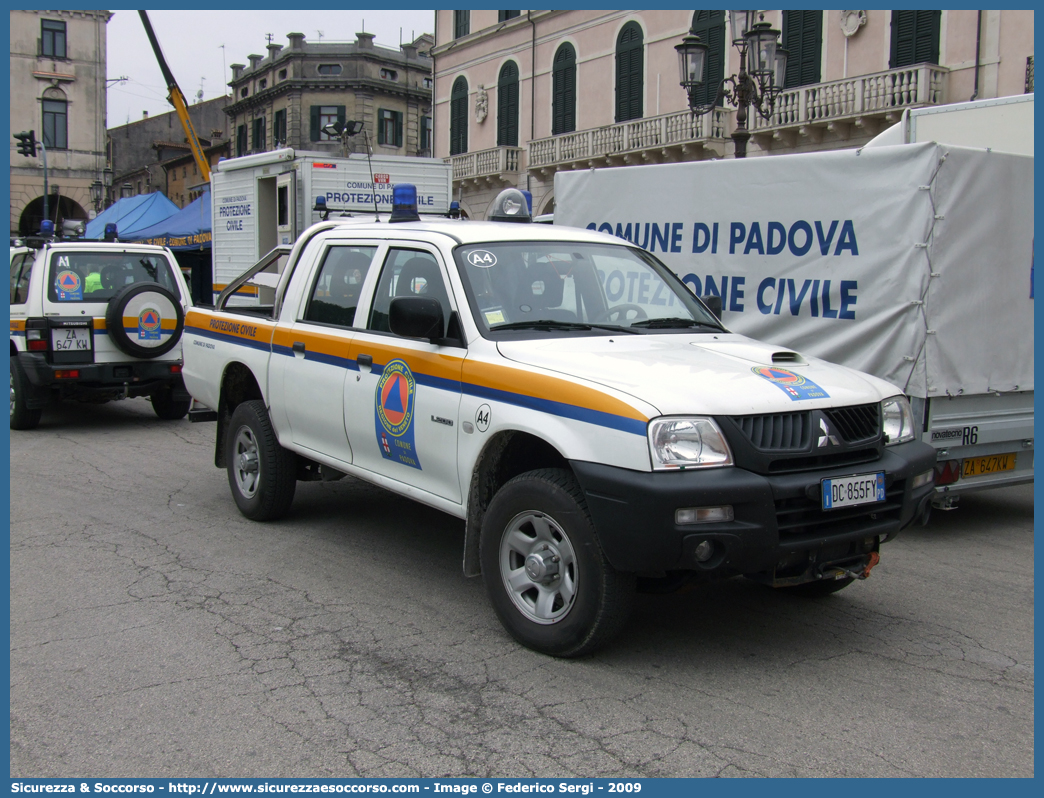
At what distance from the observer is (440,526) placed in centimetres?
675

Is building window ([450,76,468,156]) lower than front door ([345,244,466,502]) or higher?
higher

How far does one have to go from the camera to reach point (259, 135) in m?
52.7

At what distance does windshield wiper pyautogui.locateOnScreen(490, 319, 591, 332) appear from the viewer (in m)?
4.89

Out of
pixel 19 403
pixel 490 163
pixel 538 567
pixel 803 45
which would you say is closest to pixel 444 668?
pixel 538 567

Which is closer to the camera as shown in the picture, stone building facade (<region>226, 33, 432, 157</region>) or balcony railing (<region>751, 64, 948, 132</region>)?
balcony railing (<region>751, 64, 948, 132</region>)

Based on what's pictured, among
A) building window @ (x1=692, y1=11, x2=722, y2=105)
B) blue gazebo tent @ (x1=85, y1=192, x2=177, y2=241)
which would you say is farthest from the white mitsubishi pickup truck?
blue gazebo tent @ (x1=85, y1=192, x2=177, y2=241)

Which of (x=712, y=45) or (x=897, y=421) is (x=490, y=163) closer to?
(x=712, y=45)

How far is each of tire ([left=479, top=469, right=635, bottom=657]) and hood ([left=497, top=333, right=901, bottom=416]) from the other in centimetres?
51

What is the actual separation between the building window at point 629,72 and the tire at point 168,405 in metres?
17.8

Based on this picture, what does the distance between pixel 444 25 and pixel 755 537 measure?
34.0 metres

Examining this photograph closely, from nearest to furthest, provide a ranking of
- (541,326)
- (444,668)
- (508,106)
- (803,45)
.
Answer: (444,668) → (541,326) → (803,45) → (508,106)

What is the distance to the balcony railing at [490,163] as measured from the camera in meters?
30.8

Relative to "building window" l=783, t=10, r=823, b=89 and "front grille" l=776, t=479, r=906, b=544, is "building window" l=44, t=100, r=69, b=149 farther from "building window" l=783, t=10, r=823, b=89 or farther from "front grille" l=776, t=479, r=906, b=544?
"front grille" l=776, t=479, r=906, b=544

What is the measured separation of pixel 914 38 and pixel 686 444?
18.8 m
